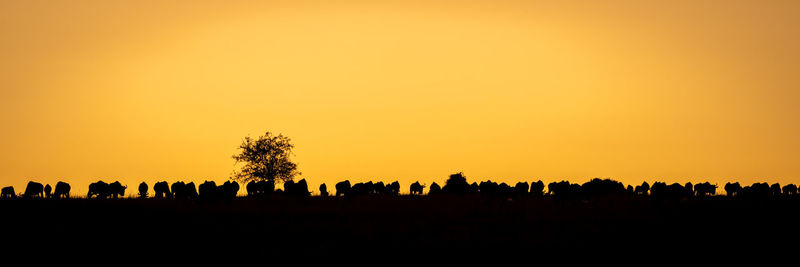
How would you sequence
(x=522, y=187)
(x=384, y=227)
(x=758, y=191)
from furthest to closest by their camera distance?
(x=522, y=187), (x=758, y=191), (x=384, y=227)

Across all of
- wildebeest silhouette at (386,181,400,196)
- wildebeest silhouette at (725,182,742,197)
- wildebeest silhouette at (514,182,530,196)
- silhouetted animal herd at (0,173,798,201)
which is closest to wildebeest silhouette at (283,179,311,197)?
silhouetted animal herd at (0,173,798,201)

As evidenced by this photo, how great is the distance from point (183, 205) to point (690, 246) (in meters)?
26.0

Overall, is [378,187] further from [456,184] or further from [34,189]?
[34,189]

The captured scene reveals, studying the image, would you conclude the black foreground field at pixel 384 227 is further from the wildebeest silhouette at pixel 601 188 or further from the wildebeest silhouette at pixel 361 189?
the wildebeest silhouette at pixel 361 189

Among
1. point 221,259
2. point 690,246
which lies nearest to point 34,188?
point 221,259

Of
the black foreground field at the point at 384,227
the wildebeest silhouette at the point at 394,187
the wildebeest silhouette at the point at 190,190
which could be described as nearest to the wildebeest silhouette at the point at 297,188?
the wildebeest silhouette at the point at 190,190

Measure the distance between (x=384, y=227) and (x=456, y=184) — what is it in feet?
119

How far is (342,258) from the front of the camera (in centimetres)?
2964

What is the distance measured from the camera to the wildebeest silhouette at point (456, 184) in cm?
7231

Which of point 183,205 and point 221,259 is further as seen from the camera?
point 183,205

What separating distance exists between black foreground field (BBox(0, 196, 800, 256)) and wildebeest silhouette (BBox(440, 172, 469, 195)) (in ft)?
70.8

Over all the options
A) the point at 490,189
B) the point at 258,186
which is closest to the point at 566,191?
the point at 490,189

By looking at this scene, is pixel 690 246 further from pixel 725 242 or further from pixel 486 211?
pixel 486 211

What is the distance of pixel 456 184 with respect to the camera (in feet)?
241
